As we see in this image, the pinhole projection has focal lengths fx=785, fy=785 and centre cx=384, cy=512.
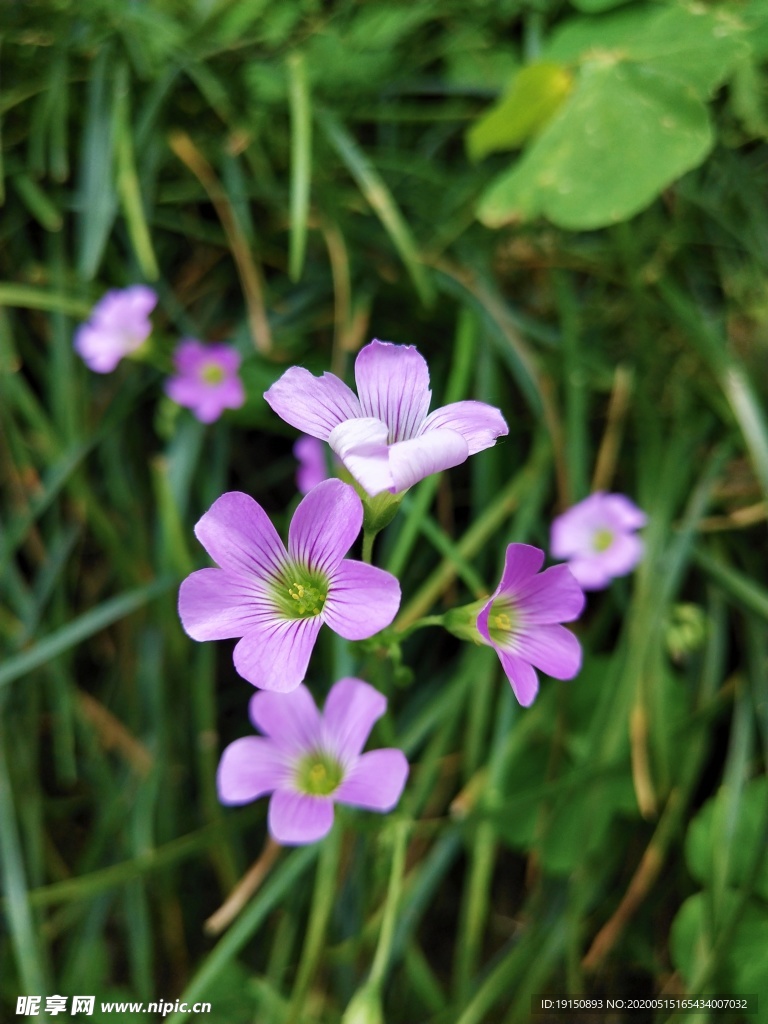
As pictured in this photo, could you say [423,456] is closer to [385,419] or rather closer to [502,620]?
[385,419]

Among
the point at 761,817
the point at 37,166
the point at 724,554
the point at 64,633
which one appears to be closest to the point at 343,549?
the point at 64,633

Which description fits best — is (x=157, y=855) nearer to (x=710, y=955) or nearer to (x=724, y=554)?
(x=710, y=955)

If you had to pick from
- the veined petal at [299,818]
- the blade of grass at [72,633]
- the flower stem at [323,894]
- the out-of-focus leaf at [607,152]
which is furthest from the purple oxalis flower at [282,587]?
the out-of-focus leaf at [607,152]

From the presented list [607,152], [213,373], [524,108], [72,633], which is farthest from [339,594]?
[524,108]

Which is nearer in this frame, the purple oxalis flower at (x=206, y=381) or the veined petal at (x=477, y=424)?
the veined petal at (x=477, y=424)

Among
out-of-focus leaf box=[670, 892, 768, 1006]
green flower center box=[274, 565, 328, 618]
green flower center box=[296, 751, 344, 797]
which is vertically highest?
green flower center box=[274, 565, 328, 618]

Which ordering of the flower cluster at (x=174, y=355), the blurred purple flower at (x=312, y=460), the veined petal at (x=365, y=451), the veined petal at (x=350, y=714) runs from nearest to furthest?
the veined petal at (x=365, y=451) → the veined petal at (x=350, y=714) → the blurred purple flower at (x=312, y=460) → the flower cluster at (x=174, y=355)

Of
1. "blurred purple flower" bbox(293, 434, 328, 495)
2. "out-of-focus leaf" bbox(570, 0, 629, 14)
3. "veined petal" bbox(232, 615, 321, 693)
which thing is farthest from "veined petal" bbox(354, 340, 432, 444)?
"out-of-focus leaf" bbox(570, 0, 629, 14)

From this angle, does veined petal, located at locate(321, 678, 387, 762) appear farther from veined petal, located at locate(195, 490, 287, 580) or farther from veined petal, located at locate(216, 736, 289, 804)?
veined petal, located at locate(195, 490, 287, 580)

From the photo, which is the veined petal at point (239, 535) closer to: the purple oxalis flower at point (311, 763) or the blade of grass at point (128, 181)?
the purple oxalis flower at point (311, 763)
